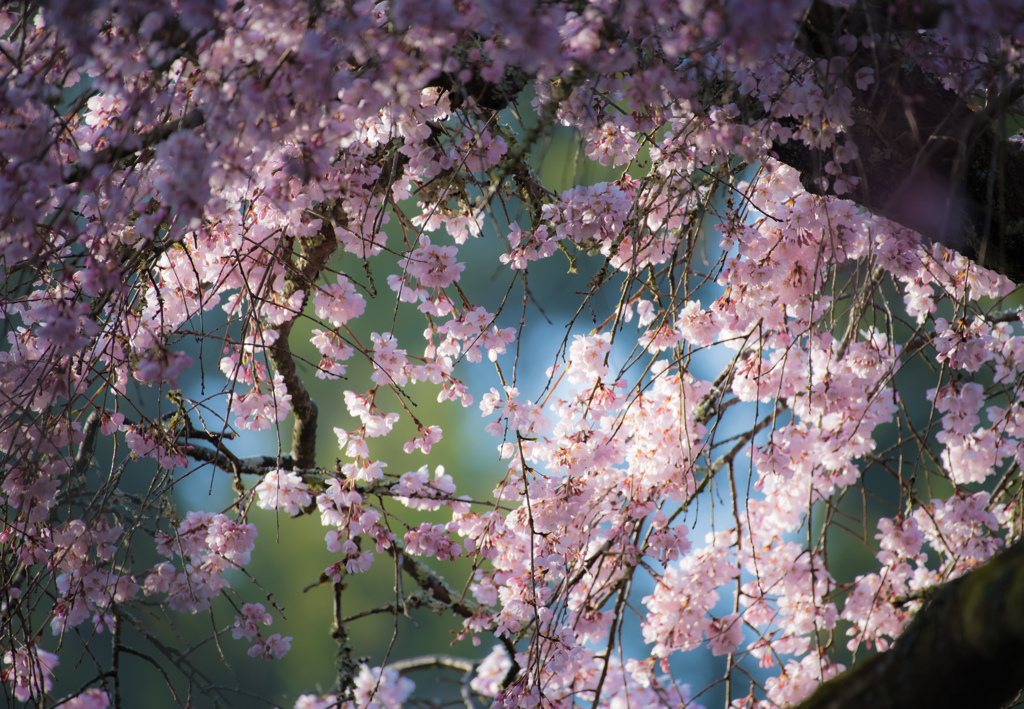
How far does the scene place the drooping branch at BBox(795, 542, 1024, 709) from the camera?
71cm

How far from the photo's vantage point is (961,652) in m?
0.74

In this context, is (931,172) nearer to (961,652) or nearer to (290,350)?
(961,652)

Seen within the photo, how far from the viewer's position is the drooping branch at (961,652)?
2.34 ft

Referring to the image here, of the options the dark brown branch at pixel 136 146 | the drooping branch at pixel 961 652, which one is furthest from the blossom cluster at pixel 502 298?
the drooping branch at pixel 961 652

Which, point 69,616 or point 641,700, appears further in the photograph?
point 641,700

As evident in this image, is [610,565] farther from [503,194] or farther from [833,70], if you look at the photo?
[833,70]

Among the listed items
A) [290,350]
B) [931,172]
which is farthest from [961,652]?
[290,350]

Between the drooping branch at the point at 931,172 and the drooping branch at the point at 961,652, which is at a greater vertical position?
the drooping branch at the point at 931,172

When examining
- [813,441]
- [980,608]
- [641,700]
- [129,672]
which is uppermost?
[129,672]

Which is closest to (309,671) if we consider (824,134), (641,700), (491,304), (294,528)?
(294,528)

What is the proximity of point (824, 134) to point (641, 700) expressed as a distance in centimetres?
184

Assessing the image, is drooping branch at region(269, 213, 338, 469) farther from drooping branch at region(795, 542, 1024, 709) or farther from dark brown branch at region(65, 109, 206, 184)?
drooping branch at region(795, 542, 1024, 709)

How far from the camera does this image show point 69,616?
163cm

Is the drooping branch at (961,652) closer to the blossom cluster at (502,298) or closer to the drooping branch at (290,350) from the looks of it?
the blossom cluster at (502,298)
